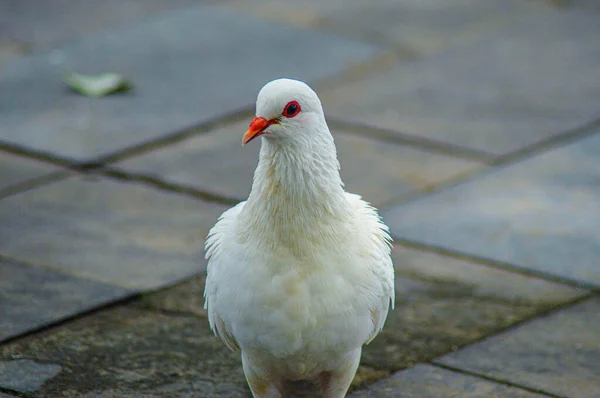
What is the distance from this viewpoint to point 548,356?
5855 millimetres

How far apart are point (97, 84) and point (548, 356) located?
5.06 m

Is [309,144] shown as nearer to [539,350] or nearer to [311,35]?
[539,350]

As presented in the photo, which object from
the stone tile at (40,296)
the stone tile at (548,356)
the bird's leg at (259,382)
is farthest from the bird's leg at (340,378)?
the stone tile at (40,296)

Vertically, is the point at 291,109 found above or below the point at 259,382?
above

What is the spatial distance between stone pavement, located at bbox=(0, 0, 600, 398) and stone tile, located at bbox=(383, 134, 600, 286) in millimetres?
18

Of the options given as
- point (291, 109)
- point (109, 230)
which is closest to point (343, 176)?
point (109, 230)

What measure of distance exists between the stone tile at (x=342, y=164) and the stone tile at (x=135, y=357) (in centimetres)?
179

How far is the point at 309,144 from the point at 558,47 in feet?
21.6

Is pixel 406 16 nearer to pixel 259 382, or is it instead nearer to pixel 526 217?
pixel 526 217

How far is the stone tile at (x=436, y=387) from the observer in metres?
5.48

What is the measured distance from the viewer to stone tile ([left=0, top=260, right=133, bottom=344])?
19.9 ft

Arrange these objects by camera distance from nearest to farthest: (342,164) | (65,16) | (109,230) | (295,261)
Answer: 1. (295,261)
2. (109,230)
3. (342,164)
4. (65,16)

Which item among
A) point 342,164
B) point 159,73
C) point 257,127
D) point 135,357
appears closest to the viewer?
point 257,127

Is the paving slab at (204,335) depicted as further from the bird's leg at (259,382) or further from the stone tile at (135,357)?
the bird's leg at (259,382)
